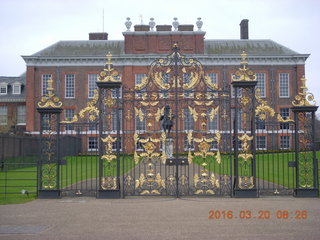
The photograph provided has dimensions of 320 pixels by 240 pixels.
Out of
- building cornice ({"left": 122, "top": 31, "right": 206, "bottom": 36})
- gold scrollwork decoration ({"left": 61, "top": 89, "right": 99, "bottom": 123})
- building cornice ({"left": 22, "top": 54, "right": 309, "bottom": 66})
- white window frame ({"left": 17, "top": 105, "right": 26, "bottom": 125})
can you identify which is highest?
building cornice ({"left": 122, "top": 31, "right": 206, "bottom": 36})

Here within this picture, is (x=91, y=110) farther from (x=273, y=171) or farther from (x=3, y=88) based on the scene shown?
(x=3, y=88)

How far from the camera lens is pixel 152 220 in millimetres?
8344

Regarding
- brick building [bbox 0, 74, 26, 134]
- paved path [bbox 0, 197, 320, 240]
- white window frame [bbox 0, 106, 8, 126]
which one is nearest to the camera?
paved path [bbox 0, 197, 320, 240]

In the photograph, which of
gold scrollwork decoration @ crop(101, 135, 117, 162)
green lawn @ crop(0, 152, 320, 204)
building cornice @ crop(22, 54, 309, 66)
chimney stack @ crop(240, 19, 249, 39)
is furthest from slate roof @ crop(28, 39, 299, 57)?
gold scrollwork decoration @ crop(101, 135, 117, 162)

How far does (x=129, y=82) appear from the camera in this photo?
134 feet

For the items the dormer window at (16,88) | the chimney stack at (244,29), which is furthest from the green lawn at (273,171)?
the dormer window at (16,88)

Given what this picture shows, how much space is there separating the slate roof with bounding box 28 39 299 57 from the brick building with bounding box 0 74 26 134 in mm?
7055

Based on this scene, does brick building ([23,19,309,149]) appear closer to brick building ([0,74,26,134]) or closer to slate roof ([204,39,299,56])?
slate roof ([204,39,299,56])

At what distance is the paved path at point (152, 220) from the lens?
23.4ft

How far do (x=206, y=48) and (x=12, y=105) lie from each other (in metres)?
22.4

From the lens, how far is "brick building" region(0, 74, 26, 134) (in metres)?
44.9

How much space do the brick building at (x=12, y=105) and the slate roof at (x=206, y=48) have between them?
278 inches

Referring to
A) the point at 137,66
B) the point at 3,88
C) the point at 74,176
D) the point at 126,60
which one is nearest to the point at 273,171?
the point at 74,176

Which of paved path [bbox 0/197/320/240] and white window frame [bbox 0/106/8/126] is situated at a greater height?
white window frame [bbox 0/106/8/126]
